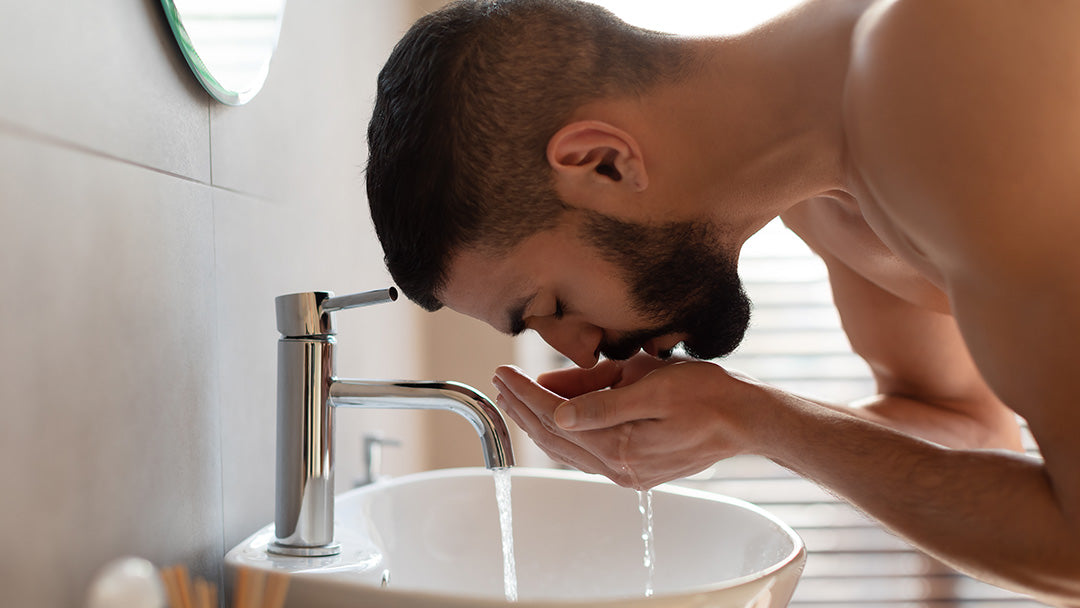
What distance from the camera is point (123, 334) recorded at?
2.32 feet

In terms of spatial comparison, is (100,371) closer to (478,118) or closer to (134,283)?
(134,283)

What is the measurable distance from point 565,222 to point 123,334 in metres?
0.40

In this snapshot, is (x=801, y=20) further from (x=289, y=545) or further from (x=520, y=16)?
(x=289, y=545)

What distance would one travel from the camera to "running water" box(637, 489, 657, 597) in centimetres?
91

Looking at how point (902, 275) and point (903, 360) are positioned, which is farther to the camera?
point (903, 360)

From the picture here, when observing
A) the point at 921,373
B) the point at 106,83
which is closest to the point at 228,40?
the point at 106,83

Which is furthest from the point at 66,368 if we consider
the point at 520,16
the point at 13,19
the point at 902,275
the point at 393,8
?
the point at 393,8

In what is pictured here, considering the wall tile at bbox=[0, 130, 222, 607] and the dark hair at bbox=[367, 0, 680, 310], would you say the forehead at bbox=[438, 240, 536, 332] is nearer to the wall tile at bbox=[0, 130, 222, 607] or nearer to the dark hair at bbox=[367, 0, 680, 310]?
the dark hair at bbox=[367, 0, 680, 310]

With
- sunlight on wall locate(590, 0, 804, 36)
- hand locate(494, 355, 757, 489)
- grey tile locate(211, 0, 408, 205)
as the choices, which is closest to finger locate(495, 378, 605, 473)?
hand locate(494, 355, 757, 489)

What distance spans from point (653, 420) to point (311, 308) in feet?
1.07

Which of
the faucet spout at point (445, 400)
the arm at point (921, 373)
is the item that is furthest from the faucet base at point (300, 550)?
the arm at point (921, 373)

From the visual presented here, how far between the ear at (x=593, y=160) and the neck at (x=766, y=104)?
59mm

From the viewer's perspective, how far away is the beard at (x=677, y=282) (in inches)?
35.4

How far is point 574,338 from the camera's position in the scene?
96 cm
